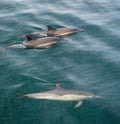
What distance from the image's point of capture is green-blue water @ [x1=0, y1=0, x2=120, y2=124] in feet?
29.5

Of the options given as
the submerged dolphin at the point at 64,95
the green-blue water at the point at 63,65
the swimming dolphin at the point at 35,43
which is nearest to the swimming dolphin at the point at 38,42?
the swimming dolphin at the point at 35,43

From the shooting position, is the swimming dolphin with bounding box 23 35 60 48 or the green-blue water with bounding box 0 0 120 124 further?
the swimming dolphin with bounding box 23 35 60 48

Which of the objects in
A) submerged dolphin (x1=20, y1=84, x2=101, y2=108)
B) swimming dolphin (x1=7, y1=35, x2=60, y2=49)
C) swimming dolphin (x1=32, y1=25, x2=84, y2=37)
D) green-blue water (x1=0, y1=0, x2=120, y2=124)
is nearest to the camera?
green-blue water (x1=0, y1=0, x2=120, y2=124)

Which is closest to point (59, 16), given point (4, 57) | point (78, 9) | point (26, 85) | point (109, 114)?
point (78, 9)

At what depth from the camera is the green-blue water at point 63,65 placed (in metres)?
8.98

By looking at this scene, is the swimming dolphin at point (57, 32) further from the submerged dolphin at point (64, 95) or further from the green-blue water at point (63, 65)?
the submerged dolphin at point (64, 95)

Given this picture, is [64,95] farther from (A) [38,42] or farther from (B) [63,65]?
(A) [38,42]

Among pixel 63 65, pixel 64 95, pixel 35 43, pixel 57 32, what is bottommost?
pixel 64 95

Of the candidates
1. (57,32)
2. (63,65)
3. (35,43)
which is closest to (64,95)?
(63,65)

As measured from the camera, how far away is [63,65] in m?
11.5

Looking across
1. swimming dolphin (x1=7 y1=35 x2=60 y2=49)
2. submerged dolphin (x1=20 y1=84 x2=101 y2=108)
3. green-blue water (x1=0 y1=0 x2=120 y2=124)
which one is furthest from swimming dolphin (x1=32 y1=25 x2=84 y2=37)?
submerged dolphin (x1=20 y1=84 x2=101 y2=108)

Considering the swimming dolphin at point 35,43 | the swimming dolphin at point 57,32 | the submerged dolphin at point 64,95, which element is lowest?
the submerged dolphin at point 64,95

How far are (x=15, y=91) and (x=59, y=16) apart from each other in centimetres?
788

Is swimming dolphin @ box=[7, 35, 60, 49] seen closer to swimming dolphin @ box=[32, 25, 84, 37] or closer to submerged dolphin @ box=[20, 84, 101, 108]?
swimming dolphin @ box=[32, 25, 84, 37]
